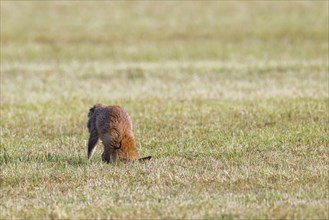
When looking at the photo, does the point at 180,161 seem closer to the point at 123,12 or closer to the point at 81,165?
the point at 81,165

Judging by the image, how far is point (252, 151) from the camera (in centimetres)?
1354

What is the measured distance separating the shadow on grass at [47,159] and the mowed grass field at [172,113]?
0.10 ft

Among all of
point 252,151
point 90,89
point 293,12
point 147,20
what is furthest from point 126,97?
point 293,12

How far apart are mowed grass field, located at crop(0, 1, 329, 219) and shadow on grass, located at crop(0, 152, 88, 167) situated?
30 millimetres

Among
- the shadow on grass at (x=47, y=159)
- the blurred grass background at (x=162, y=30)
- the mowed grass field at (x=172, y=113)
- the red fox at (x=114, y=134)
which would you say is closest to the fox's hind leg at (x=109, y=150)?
the red fox at (x=114, y=134)

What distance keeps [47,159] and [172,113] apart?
5523 mm

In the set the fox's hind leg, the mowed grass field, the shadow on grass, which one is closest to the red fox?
the fox's hind leg

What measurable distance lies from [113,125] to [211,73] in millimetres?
14019

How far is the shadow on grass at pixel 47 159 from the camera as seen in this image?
42.5 ft

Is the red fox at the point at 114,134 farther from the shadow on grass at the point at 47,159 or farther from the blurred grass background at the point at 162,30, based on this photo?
the blurred grass background at the point at 162,30

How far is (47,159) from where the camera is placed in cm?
1326

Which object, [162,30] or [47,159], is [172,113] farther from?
[162,30]

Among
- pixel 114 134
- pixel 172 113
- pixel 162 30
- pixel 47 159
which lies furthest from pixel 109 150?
pixel 162 30

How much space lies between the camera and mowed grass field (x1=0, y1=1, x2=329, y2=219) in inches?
413
